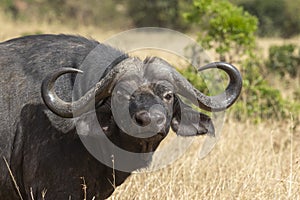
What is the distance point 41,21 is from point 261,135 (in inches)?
687

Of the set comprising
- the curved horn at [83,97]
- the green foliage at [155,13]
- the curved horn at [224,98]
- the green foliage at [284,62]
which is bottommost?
the curved horn at [83,97]

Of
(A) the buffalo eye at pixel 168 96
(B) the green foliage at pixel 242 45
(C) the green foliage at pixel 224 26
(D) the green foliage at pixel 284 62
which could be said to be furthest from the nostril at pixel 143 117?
(D) the green foliage at pixel 284 62

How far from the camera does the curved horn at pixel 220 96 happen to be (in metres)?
5.02

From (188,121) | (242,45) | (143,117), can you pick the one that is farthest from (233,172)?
(242,45)

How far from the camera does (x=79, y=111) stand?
15.6 feet

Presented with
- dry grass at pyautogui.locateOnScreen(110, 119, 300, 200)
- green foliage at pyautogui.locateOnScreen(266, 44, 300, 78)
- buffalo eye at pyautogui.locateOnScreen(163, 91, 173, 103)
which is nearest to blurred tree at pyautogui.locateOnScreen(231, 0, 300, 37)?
green foliage at pyautogui.locateOnScreen(266, 44, 300, 78)

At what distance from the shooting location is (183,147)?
7.29 meters

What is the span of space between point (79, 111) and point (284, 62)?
7.86 metres

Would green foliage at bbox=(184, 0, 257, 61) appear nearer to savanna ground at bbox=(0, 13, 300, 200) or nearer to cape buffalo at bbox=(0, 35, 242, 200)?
savanna ground at bbox=(0, 13, 300, 200)

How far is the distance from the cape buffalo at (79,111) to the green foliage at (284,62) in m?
6.76

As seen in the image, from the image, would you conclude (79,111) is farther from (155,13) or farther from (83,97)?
(155,13)

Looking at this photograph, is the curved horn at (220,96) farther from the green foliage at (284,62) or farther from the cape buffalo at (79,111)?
the green foliage at (284,62)

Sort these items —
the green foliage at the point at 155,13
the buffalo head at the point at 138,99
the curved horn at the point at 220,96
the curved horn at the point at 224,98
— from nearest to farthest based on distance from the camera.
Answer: the buffalo head at the point at 138,99
the curved horn at the point at 220,96
the curved horn at the point at 224,98
the green foliage at the point at 155,13

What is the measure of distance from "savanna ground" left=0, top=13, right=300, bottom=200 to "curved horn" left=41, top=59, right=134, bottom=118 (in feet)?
3.91
